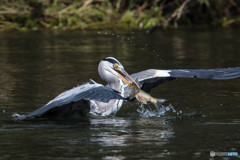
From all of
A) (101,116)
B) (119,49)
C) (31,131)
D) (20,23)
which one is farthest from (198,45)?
(31,131)

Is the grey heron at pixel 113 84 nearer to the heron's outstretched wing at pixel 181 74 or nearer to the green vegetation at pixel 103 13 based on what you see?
the heron's outstretched wing at pixel 181 74

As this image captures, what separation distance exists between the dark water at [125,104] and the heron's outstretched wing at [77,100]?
0.22 m

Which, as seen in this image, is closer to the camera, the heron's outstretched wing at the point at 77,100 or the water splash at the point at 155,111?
the heron's outstretched wing at the point at 77,100

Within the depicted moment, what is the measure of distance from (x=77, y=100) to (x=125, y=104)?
226 cm

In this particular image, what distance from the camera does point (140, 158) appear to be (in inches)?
261

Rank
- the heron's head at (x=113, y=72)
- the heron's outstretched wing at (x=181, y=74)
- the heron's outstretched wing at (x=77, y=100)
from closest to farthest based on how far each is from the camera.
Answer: the heron's outstretched wing at (x=77, y=100) < the heron's outstretched wing at (x=181, y=74) < the heron's head at (x=113, y=72)

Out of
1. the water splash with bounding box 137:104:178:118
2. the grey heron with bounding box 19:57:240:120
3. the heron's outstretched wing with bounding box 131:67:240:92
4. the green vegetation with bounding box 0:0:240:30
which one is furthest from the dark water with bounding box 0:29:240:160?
the green vegetation with bounding box 0:0:240:30

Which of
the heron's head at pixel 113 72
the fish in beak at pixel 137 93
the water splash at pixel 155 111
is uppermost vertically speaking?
the heron's head at pixel 113 72

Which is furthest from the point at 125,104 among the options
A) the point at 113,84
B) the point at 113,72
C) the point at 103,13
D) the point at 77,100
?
the point at 103,13

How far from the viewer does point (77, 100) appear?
26.4ft

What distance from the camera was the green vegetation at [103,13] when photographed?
23.5 metres

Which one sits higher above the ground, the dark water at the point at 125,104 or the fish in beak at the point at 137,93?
the fish in beak at the point at 137,93

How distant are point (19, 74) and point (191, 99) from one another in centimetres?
433

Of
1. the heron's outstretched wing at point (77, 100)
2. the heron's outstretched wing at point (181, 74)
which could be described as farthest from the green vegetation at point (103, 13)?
the heron's outstretched wing at point (77, 100)
